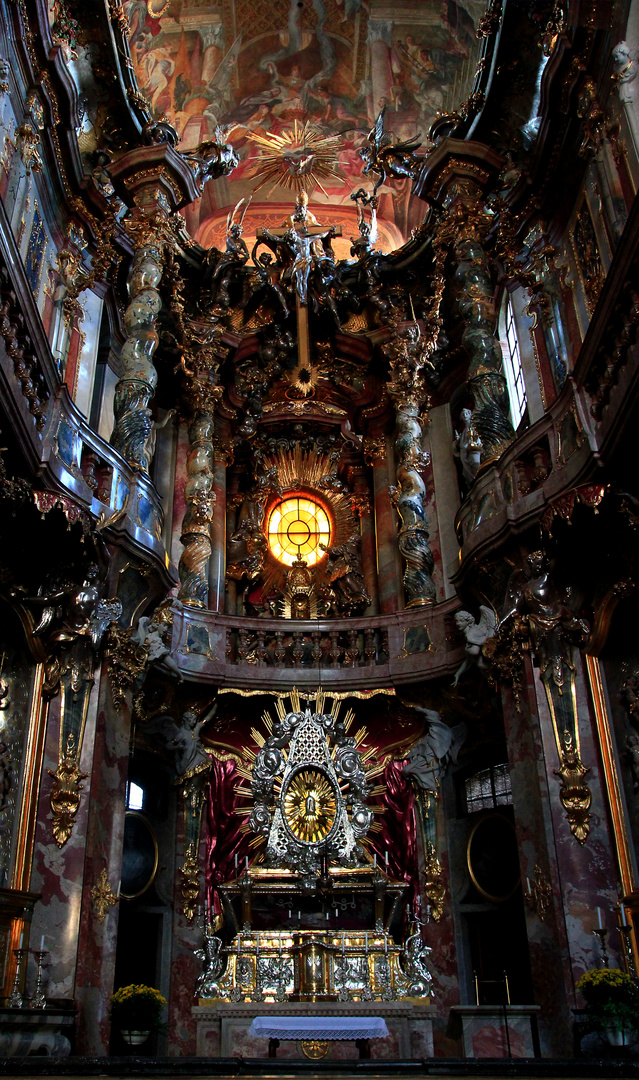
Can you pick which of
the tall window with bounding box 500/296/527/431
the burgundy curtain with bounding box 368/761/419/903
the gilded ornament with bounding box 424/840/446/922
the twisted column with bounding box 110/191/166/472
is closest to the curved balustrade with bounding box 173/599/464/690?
the burgundy curtain with bounding box 368/761/419/903

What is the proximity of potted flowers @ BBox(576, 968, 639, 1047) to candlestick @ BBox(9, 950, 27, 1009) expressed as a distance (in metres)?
5.70

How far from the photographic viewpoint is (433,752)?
48.8 ft

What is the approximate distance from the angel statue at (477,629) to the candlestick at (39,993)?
6636mm

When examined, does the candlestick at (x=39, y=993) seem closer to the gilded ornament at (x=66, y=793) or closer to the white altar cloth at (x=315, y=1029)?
the gilded ornament at (x=66, y=793)

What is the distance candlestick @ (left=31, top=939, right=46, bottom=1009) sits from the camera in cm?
909

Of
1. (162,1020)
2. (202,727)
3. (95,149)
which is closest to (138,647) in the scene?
(202,727)

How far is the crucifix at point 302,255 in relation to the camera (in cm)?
1795

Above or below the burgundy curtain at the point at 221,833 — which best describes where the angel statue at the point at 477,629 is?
above

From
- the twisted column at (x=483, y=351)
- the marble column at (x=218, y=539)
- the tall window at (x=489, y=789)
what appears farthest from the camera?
the marble column at (x=218, y=539)

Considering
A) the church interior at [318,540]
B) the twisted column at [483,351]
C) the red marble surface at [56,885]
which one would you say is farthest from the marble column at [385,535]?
the red marble surface at [56,885]

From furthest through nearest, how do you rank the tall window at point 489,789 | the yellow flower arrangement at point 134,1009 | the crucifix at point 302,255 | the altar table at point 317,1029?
the crucifix at point 302,255, the tall window at point 489,789, the yellow flower arrangement at point 134,1009, the altar table at point 317,1029

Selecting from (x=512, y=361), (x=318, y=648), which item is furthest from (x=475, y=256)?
(x=318, y=648)

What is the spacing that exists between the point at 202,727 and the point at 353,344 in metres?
8.73

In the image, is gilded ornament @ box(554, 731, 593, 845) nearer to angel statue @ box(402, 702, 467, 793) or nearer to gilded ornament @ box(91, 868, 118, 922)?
angel statue @ box(402, 702, 467, 793)
